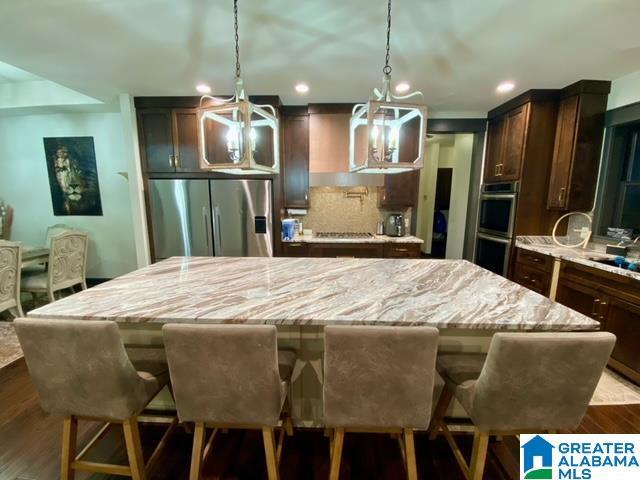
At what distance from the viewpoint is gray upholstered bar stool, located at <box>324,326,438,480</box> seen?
3.32 ft

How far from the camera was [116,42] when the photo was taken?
2098 mm

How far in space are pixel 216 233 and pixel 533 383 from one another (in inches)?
123

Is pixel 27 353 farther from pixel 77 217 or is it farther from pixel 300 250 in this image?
pixel 77 217

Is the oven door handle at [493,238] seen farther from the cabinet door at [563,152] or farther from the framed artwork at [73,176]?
the framed artwork at [73,176]

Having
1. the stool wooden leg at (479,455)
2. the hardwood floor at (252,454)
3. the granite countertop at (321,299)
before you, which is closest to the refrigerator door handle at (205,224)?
the granite countertop at (321,299)

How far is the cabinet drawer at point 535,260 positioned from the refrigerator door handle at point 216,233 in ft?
11.1

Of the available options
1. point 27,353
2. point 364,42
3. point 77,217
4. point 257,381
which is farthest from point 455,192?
point 77,217

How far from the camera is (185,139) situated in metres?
3.31

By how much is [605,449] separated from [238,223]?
322 centimetres

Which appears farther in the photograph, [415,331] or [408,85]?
[408,85]

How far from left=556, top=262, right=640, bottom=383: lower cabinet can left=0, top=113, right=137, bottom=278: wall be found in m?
5.30

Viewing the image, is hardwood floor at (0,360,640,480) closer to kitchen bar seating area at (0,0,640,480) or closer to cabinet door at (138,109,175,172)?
kitchen bar seating area at (0,0,640,480)

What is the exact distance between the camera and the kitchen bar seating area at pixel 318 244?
109 cm

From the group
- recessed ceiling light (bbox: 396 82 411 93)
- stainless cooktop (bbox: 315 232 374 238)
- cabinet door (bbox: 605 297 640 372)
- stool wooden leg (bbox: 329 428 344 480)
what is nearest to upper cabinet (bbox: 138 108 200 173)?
stainless cooktop (bbox: 315 232 374 238)
